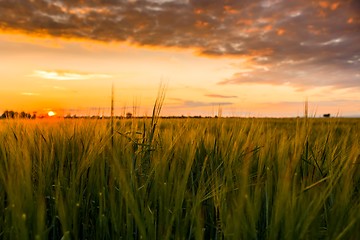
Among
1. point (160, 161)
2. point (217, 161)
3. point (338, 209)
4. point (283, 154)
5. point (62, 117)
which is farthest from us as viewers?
point (62, 117)

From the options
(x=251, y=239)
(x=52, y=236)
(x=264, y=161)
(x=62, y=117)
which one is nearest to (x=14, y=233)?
(x=52, y=236)

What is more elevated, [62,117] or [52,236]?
[62,117]

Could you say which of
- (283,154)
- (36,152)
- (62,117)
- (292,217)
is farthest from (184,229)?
(62,117)

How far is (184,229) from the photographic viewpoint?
0.92m

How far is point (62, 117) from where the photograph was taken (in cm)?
267

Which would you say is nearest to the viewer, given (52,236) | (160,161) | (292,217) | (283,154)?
(292,217)

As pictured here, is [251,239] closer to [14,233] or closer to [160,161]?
[160,161]

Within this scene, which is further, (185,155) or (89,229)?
(185,155)

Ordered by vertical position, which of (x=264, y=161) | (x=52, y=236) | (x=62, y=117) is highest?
(x=62, y=117)

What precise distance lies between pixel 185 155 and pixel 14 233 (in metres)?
0.84

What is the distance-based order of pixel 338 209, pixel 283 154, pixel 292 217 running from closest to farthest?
pixel 292 217 < pixel 338 209 < pixel 283 154

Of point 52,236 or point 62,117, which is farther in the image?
point 62,117

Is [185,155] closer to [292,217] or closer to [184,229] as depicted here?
[184,229]

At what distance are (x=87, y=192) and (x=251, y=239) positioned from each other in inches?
25.1
